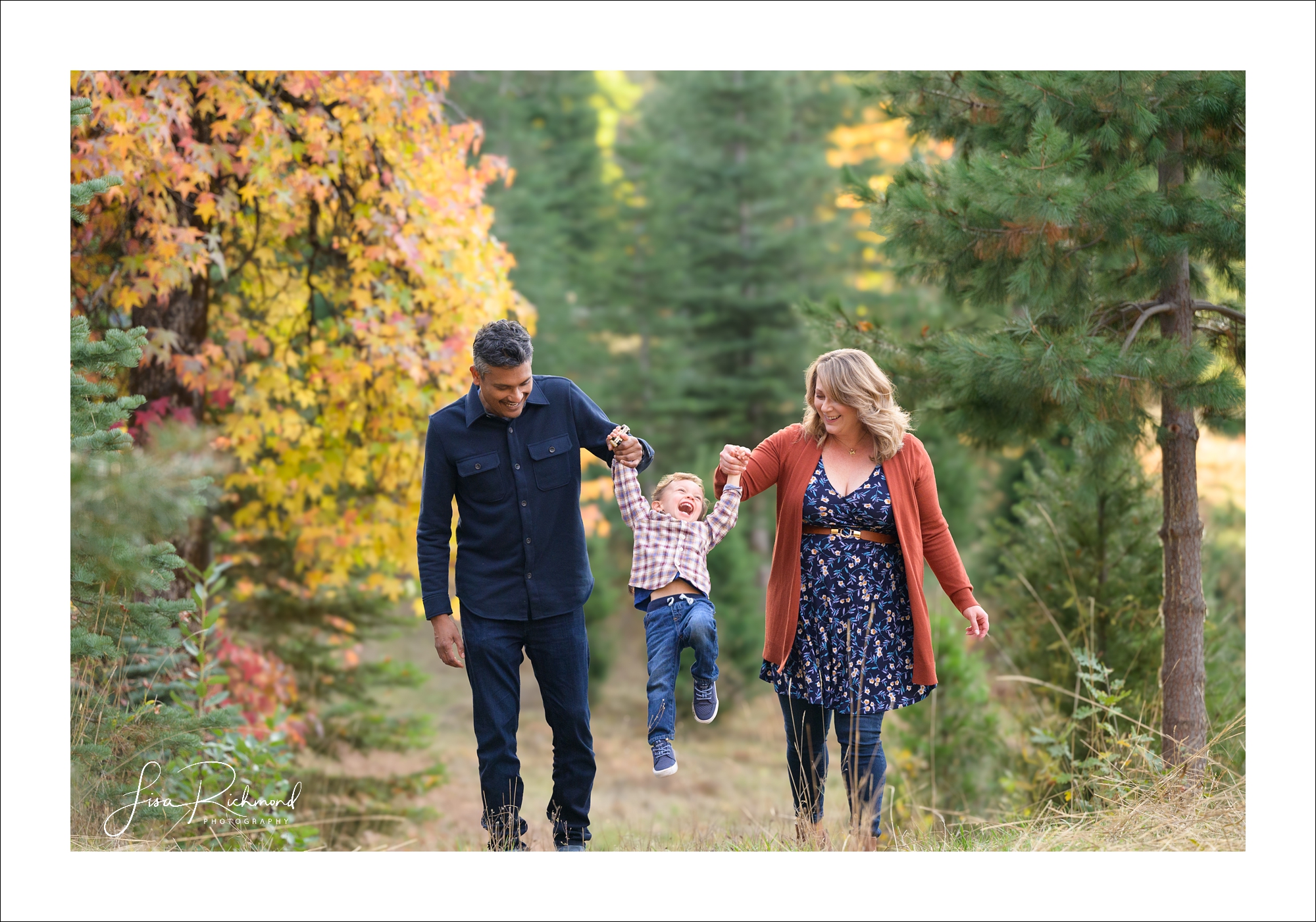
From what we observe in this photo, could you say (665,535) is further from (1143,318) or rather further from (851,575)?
(1143,318)

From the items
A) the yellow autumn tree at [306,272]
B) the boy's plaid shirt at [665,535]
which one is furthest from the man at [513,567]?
the yellow autumn tree at [306,272]

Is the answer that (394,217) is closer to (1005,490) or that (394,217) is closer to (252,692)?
(252,692)

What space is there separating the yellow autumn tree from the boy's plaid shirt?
2.80 m

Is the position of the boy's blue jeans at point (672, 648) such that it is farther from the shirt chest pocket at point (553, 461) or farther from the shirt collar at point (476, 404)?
the shirt collar at point (476, 404)

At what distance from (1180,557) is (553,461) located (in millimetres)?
3361

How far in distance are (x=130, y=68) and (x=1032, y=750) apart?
6.34 metres

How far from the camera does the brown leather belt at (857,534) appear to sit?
13.3ft

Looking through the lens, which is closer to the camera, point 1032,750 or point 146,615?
point 146,615

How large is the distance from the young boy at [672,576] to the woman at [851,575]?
0.15m

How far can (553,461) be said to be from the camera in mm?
4012

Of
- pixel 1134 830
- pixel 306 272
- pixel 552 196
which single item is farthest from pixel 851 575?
pixel 552 196

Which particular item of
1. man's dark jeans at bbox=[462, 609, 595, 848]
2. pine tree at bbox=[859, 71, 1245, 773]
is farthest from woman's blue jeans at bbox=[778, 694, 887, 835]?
pine tree at bbox=[859, 71, 1245, 773]

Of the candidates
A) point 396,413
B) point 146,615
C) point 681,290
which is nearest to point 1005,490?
point 681,290

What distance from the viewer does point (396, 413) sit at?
6691 mm
